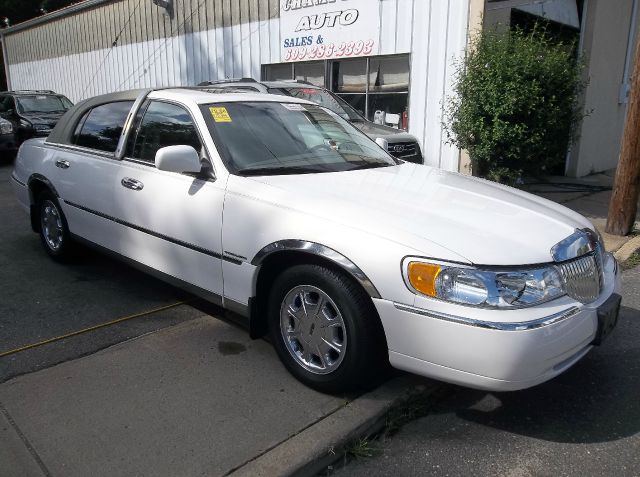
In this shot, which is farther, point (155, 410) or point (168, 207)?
point (168, 207)

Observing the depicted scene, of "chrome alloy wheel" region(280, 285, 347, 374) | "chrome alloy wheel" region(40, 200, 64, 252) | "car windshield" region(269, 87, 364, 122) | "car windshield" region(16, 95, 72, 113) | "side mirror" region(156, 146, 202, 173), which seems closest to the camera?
"chrome alloy wheel" region(280, 285, 347, 374)

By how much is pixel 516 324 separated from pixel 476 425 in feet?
→ 2.42

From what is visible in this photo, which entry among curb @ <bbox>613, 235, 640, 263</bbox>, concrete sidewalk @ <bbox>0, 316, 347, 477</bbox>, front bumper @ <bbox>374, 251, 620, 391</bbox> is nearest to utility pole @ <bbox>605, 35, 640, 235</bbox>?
curb @ <bbox>613, 235, 640, 263</bbox>

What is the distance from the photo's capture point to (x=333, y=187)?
321 centimetres

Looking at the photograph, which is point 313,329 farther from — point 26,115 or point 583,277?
point 26,115

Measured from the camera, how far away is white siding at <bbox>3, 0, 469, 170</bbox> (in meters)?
9.30

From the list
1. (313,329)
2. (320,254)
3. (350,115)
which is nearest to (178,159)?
(320,254)

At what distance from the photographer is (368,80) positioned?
1086 centimetres

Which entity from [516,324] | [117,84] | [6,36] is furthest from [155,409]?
[6,36]

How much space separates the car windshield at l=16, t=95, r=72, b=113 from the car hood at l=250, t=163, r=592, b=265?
13060mm

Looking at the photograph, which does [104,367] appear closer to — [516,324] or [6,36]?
[516,324]

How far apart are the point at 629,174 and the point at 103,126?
5631 mm

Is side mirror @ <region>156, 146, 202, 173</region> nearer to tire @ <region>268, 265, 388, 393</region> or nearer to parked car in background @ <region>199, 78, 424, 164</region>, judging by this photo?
tire @ <region>268, 265, 388, 393</region>

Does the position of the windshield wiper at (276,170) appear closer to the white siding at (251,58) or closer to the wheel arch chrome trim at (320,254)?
the wheel arch chrome trim at (320,254)
